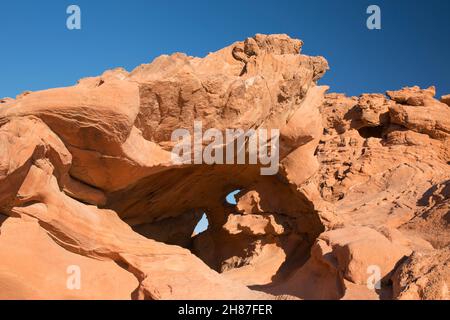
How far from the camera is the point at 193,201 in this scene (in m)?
9.16

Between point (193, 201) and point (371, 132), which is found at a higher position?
point (371, 132)

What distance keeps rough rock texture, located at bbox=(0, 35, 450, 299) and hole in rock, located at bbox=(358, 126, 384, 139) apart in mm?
2870

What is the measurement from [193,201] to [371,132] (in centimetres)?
610

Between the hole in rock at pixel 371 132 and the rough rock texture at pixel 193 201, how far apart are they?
9.42 feet

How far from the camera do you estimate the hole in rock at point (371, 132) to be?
12836 mm

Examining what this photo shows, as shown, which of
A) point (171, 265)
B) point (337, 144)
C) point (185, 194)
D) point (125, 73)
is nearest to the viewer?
point (171, 265)

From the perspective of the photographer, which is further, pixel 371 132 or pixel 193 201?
pixel 371 132

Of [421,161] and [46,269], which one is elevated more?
[421,161]

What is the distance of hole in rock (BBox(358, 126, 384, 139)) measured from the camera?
12.8m

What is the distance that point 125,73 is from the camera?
663 cm
